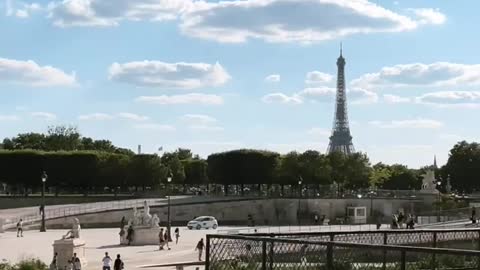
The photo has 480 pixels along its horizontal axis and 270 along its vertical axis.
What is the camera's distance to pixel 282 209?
87.2 meters

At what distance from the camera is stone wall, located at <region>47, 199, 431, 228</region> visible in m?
79.7

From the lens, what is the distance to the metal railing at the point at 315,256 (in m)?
11.3

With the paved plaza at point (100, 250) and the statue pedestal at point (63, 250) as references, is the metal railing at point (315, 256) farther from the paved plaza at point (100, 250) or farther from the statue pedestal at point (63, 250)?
the paved plaza at point (100, 250)

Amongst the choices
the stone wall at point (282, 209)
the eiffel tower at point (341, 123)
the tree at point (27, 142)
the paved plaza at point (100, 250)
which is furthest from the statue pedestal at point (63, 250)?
the eiffel tower at point (341, 123)

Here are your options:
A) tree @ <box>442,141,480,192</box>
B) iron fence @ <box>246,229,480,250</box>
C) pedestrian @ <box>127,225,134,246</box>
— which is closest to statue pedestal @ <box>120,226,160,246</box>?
pedestrian @ <box>127,225,134,246</box>

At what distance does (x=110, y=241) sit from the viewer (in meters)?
50.5

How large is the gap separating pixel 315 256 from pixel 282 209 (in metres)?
75.0

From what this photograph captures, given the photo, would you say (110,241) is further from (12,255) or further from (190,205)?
(190,205)

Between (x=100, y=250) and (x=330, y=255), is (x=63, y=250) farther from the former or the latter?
(x=330, y=255)

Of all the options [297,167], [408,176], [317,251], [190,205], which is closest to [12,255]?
[317,251]

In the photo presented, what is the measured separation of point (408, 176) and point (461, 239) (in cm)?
11969

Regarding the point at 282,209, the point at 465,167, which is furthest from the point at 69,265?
the point at 465,167

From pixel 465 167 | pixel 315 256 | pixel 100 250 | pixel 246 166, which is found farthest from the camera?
pixel 465 167

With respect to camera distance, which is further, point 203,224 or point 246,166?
point 246,166
